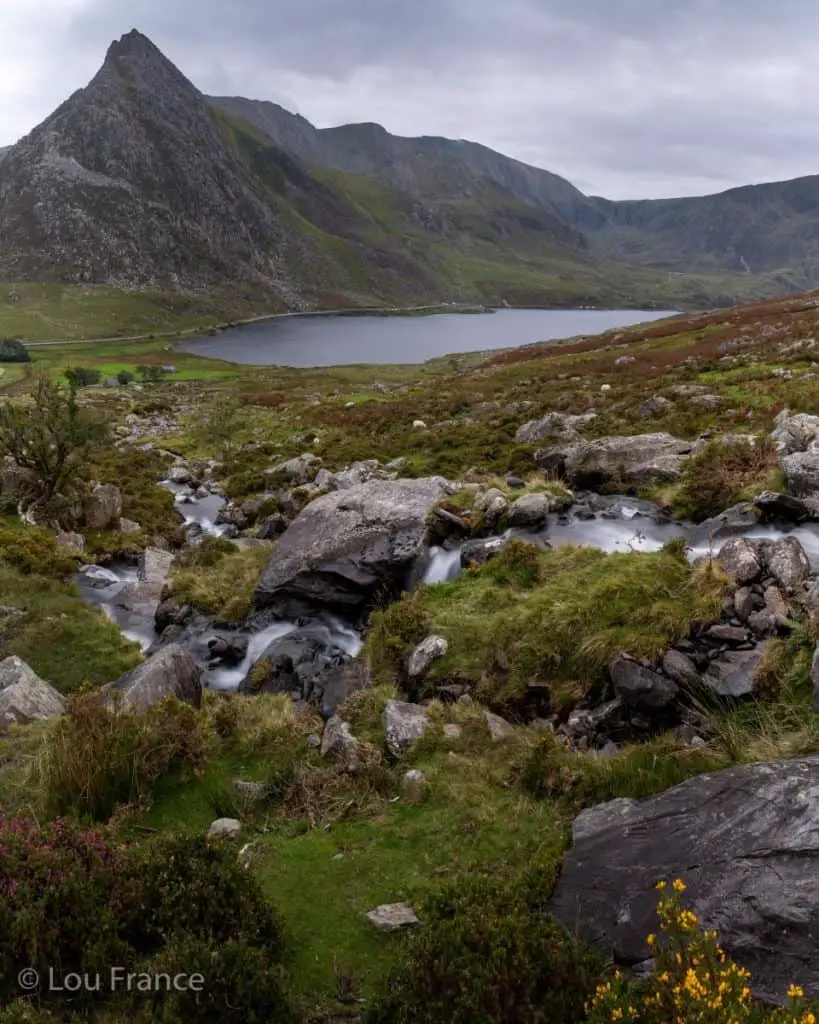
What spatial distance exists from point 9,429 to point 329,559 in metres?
14.3

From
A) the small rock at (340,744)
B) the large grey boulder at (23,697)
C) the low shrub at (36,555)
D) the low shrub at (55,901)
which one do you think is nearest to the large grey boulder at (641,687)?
the small rock at (340,744)

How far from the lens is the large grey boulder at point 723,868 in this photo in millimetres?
5418

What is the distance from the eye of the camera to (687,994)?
14.6 ft

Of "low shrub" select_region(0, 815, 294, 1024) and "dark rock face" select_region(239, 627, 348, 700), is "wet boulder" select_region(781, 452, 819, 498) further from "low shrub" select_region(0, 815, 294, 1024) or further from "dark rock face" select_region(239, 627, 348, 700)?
"low shrub" select_region(0, 815, 294, 1024)

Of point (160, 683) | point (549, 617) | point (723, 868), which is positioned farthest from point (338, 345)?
point (723, 868)

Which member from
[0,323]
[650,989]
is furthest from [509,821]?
[0,323]

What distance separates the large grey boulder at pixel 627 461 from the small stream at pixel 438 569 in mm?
1372

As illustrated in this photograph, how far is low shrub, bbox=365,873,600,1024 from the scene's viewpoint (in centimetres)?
517

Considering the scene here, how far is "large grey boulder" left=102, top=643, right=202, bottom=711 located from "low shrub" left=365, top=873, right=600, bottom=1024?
7.00 m

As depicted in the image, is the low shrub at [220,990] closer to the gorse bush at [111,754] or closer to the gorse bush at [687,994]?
the gorse bush at [687,994]

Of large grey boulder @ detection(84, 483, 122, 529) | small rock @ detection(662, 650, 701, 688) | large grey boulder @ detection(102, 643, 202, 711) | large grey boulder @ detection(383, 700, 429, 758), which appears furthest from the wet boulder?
large grey boulder @ detection(84, 483, 122, 529)

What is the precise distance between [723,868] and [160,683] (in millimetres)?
9586

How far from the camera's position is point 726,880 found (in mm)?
5945

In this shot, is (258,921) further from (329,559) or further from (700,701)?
(329,559)
